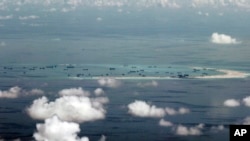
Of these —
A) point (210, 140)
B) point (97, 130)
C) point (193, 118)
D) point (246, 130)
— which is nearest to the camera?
point (246, 130)

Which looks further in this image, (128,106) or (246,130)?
(128,106)

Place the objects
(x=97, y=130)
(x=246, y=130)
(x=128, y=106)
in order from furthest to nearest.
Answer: (x=128, y=106)
(x=97, y=130)
(x=246, y=130)

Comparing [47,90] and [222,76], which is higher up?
[222,76]

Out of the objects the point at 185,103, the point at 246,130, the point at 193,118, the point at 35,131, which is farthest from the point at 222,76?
the point at 246,130

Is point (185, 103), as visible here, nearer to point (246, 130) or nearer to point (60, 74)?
point (60, 74)

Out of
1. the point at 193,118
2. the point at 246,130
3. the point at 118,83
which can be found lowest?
the point at 246,130

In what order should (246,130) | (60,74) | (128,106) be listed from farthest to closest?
(60,74) → (128,106) → (246,130)

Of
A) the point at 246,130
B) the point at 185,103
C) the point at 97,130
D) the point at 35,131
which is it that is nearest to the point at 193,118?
the point at 185,103

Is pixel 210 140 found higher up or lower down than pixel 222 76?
lower down

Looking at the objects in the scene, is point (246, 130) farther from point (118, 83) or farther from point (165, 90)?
point (118, 83)
